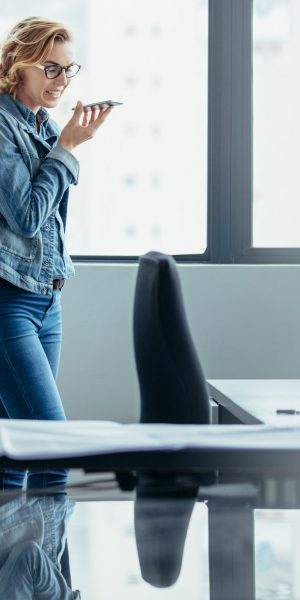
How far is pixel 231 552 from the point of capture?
1.96ft

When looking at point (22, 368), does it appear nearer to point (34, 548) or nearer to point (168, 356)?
point (168, 356)

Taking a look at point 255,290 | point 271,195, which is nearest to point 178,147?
point 271,195

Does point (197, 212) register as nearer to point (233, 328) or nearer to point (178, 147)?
point (178, 147)

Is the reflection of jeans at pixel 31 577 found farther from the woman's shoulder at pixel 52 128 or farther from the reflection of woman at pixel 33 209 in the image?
the woman's shoulder at pixel 52 128

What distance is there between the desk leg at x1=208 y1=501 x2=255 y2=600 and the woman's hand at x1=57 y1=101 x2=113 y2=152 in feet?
5.01

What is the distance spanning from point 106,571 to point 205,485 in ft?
0.47

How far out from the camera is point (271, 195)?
3.95 meters

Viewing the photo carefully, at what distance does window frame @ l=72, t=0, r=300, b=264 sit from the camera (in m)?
3.90

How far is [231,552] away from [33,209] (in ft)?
4.70

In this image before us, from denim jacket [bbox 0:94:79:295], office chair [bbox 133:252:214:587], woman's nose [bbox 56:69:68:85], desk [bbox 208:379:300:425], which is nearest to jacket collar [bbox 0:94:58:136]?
denim jacket [bbox 0:94:79:295]

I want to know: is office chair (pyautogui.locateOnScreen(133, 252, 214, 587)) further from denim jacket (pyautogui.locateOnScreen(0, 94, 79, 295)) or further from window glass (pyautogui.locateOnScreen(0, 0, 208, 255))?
window glass (pyautogui.locateOnScreen(0, 0, 208, 255))

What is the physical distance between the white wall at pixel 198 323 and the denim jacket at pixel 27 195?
1.60m

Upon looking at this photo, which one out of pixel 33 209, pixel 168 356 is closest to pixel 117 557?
pixel 168 356

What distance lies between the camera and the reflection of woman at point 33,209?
6.15 feet
